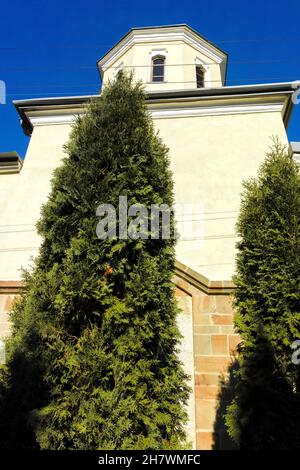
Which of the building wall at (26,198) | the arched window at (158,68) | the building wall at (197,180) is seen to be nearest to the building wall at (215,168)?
the building wall at (197,180)

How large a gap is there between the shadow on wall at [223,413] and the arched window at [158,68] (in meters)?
9.62

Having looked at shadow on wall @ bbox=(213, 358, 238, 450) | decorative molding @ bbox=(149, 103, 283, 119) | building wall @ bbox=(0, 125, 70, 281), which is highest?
decorative molding @ bbox=(149, 103, 283, 119)

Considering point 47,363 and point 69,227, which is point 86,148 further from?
point 47,363

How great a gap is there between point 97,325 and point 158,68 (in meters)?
10.5

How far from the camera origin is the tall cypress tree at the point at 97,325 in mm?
3242

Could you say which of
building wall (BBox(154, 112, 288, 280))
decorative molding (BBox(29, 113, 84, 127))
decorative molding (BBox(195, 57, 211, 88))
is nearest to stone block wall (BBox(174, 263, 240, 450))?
building wall (BBox(154, 112, 288, 280))

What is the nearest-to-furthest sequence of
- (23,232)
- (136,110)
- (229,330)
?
1. (136,110)
2. (229,330)
3. (23,232)

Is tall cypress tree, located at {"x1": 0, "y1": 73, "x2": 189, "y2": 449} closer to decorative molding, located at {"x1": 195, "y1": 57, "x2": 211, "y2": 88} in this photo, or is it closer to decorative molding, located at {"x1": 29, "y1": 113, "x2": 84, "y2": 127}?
decorative molding, located at {"x1": 29, "y1": 113, "x2": 84, "y2": 127}

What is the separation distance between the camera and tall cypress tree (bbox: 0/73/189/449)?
3.24m

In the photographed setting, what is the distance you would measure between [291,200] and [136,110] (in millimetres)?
2494

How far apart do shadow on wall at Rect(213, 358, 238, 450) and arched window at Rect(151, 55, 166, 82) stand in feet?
31.6
